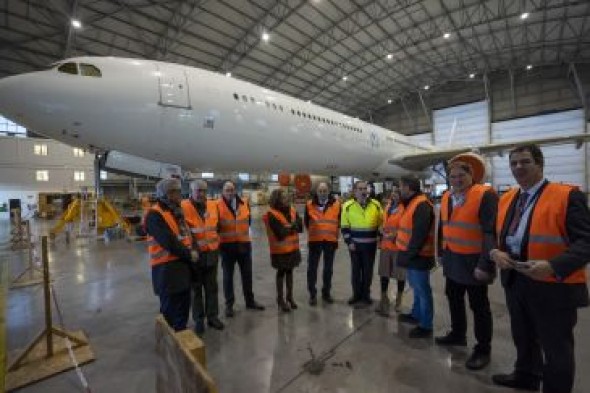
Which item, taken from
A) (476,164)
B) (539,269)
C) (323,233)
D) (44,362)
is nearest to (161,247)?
(44,362)

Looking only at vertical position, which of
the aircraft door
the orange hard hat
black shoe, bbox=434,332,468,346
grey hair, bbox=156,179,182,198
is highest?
the aircraft door

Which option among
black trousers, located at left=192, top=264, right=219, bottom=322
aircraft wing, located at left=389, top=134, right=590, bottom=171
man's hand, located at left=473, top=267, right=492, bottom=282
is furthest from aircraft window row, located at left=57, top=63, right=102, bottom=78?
aircraft wing, located at left=389, top=134, right=590, bottom=171

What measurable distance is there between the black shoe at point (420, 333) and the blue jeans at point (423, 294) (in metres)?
0.03

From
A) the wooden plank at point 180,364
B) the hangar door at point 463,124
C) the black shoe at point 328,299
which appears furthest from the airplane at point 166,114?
the hangar door at point 463,124

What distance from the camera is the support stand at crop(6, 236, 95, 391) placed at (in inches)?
106

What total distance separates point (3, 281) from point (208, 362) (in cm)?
495

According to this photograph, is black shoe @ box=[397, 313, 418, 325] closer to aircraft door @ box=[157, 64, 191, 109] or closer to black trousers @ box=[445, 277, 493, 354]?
black trousers @ box=[445, 277, 493, 354]

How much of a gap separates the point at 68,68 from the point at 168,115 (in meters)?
1.68

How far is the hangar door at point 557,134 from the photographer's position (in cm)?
2389

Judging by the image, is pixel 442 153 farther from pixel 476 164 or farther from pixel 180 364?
pixel 180 364

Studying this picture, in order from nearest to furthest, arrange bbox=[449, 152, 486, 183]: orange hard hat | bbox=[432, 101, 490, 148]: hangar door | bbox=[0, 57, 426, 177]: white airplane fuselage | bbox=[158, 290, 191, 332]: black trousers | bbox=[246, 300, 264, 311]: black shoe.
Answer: bbox=[158, 290, 191, 332]: black trousers → bbox=[449, 152, 486, 183]: orange hard hat → bbox=[246, 300, 264, 311]: black shoe → bbox=[0, 57, 426, 177]: white airplane fuselage → bbox=[432, 101, 490, 148]: hangar door

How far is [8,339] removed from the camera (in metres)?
3.41

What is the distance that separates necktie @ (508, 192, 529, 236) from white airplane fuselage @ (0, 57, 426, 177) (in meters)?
5.70

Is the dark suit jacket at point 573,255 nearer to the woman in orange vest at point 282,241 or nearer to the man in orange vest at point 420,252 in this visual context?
Result: the man in orange vest at point 420,252
